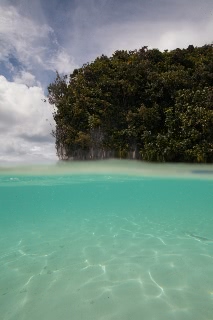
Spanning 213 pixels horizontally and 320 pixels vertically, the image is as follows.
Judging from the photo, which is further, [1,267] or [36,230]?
[36,230]

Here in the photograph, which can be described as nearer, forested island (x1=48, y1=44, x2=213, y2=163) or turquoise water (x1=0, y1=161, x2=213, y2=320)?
turquoise water (x1=0, y1=161, x2=213, y2=320)

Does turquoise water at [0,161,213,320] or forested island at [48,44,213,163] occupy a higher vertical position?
forested island at [48,44,213,163]

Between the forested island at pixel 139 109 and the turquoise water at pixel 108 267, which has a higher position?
the forested island at pixel 139 109

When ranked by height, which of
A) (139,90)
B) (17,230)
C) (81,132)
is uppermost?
(139,90)

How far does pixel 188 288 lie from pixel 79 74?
963 inches

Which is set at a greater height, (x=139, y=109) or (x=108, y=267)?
(x=139, y=109)

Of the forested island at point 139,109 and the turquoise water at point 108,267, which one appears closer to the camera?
the turquoise water at point 108,267

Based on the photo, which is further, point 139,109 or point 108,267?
point 139,109

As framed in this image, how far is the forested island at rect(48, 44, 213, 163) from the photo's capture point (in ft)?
70.0

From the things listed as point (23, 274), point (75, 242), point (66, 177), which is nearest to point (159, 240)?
point (75, 242)

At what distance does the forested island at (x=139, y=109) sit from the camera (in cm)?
2133

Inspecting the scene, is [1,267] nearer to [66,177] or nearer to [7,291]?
[7,291]

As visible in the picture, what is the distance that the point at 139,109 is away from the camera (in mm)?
22672

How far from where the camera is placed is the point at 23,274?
14.0ft
